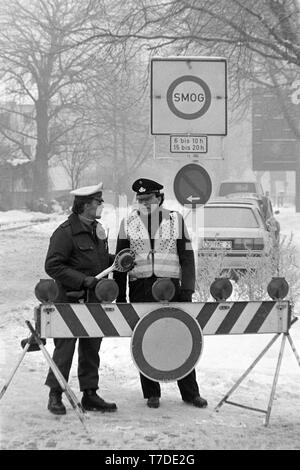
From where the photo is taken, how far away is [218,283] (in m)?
5.83

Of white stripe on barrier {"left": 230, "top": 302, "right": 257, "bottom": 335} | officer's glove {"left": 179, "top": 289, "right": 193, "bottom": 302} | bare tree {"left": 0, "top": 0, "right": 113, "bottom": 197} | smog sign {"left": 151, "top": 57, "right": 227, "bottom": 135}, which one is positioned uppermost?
bare tree {"left": 0, "top": 0, "right": 113, "bottom": 197}

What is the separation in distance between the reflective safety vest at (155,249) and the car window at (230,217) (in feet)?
24.7

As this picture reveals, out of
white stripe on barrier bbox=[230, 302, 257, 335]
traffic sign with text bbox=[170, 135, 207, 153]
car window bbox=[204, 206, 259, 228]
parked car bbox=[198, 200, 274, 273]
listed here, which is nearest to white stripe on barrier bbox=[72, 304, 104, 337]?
white stripe on barrier bbox=[230, 302, 257, 335]

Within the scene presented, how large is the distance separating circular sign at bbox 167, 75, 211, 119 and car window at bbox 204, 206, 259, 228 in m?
6.02

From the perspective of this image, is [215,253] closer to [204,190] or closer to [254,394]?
[204,190]

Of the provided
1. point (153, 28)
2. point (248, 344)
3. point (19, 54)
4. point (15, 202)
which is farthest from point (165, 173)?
point (248, 344)

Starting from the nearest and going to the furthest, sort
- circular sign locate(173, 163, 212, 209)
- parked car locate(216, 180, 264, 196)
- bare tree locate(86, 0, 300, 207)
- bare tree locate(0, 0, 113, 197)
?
circular sign locate(173, 163, 212, 209)
bare tree locate(86, 0, 300, 207)
parked car locate(216, 180, 264, 196)
bare tree locate(0, 0, 113, 197)

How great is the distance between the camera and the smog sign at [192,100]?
25.2 feet

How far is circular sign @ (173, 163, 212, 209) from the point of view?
7.52m

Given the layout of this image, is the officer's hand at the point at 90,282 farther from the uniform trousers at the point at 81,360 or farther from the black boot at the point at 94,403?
the black boot at the point at 94,403

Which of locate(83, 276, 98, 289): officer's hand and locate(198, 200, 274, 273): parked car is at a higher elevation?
locate(83, 276, 98, 289): officer's hand

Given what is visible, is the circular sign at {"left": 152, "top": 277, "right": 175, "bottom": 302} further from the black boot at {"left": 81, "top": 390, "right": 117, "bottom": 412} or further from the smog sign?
the smog sign
